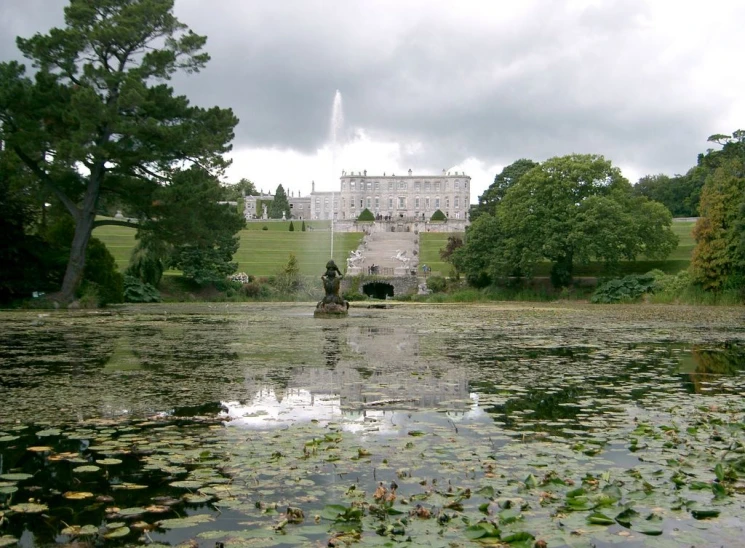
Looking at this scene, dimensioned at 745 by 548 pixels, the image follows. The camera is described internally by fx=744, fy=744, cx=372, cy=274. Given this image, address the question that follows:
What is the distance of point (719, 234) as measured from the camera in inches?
1284

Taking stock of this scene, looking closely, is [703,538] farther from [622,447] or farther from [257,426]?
[257,426]

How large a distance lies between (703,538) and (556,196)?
40.3 metres

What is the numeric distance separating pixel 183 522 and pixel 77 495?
2.76 feet

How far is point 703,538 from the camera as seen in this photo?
3.55 m

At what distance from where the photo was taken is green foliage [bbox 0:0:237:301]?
25.7 meters

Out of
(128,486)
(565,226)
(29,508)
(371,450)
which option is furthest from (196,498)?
(565,226)

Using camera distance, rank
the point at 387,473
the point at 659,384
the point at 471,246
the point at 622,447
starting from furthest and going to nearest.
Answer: the point at 471,246, the point at 659,384, the point at 622,447, the point at 387,473

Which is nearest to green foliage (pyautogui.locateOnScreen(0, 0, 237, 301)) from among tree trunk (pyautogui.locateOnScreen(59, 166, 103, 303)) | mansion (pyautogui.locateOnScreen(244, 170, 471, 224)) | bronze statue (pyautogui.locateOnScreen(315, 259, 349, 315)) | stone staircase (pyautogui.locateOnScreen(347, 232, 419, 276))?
tree trunk (pyautogui.locateOnScreen(59, 166, 103, 303))

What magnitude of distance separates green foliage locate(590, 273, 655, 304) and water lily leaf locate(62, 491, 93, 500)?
34610 millimetres

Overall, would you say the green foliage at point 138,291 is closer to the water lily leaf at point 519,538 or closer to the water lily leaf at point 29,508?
the water lily leaf at point 29,508

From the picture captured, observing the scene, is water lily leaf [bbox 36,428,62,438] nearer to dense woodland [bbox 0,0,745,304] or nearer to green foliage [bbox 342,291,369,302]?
dense woodland [bbox 0,0,745,304]

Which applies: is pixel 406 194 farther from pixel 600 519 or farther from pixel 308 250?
pixel 600 519

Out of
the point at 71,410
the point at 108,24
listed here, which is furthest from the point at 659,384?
the point at 108,24

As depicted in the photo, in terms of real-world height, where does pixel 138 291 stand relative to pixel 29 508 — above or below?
above
